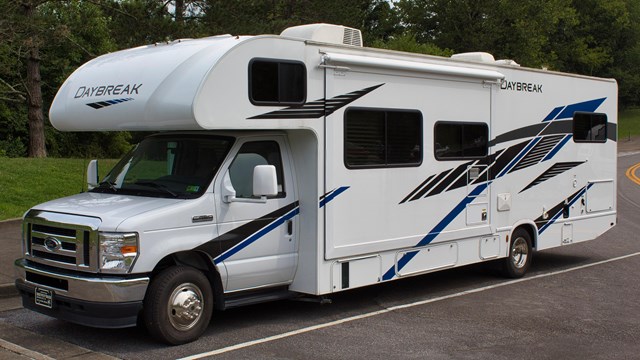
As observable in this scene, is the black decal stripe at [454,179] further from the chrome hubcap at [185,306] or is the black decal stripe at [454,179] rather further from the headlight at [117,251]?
the headlight at [117,251]

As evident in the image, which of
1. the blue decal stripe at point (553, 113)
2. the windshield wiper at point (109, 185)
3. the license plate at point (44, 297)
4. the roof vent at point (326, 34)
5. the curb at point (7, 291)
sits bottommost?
the curb at point (7, 291)

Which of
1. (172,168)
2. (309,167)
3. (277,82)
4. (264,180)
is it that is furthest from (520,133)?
(172,168)

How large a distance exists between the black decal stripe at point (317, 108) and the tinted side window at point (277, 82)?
0.27ft

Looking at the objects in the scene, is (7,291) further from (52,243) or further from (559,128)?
(559,128)

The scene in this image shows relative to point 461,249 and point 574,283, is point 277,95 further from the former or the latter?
point 574,283

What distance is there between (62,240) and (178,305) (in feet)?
4.06

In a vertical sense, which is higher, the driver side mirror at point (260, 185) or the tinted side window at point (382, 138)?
the tinted side window at point (382, 138)

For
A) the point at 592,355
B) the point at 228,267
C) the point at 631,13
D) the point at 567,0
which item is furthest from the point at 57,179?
the point at 631,13

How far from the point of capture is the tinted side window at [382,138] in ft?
25.6

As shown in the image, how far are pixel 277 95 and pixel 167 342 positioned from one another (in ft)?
8.70

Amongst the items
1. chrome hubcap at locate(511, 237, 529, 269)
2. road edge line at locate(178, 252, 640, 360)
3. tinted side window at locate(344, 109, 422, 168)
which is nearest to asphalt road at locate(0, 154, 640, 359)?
road edge line at locate(178, 252, 640, 360)

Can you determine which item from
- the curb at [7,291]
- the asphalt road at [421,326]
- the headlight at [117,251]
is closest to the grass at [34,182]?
the curb at [7,291]

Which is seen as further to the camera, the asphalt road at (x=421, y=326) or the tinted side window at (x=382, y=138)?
the tinted side window at (x=382, y=138)

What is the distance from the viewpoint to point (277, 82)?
7172 millimetres
